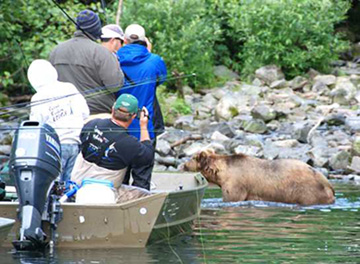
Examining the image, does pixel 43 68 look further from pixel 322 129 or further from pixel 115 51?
pixel 322 129

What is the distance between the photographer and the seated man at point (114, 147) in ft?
27.8

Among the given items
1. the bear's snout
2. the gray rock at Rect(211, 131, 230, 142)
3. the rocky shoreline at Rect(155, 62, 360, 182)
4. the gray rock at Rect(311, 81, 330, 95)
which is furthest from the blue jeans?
the gray rock at Rect(311, 81, 330, 95)

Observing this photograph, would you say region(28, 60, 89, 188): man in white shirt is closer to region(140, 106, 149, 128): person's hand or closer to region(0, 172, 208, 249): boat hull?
region(140, 106, 149, 128): person's hand

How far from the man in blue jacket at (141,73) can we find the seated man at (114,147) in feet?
2.98

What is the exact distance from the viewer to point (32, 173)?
7766mm

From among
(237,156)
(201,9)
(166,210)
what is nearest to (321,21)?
(201,9)

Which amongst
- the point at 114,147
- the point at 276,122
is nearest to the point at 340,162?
the point at 276,122

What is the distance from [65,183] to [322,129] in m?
11.9

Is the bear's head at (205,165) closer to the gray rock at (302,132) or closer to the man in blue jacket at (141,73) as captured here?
the man in blue jacket at (141,73)

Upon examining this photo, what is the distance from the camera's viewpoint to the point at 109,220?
8.09 m

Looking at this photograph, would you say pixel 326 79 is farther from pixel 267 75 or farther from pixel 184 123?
pixel 184 123

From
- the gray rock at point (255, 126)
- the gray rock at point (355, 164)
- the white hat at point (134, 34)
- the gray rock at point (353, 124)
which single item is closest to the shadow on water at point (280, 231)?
the white hat at point (134, 34)

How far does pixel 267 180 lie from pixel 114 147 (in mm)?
4079

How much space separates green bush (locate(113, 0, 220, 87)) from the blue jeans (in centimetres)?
1541
